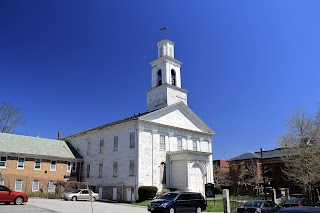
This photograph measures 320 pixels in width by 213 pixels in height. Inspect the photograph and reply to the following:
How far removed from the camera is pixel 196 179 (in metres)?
34.9

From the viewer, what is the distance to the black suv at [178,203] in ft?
63.3

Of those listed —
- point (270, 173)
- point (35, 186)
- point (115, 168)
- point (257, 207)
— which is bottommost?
point (35, 186)

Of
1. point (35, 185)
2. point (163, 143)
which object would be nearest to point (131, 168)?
point (163, 143)

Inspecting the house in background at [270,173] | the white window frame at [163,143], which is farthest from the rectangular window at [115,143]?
the house in background at [270,173]

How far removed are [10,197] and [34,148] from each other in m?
19.5

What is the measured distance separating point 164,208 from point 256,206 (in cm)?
589

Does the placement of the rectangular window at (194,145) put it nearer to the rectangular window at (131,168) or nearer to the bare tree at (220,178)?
the rectangular window at (131,168)

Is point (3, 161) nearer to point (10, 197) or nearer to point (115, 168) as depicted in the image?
point (115, 168)

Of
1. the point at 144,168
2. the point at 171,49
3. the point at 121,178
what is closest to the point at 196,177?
the point at 144,168

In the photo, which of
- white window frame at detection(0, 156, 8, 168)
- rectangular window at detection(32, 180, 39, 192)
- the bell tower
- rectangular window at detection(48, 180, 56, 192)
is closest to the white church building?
the bell tower

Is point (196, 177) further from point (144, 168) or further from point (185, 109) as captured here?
point (185, 109)

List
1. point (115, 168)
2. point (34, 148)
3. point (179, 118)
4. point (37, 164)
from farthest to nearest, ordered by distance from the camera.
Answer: point (34, 148), point (179, 118), point (37, 164), point (115, 168)

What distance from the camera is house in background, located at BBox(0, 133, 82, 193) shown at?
122 ft

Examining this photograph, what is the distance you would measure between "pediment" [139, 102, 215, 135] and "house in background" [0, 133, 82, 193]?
15.5m
